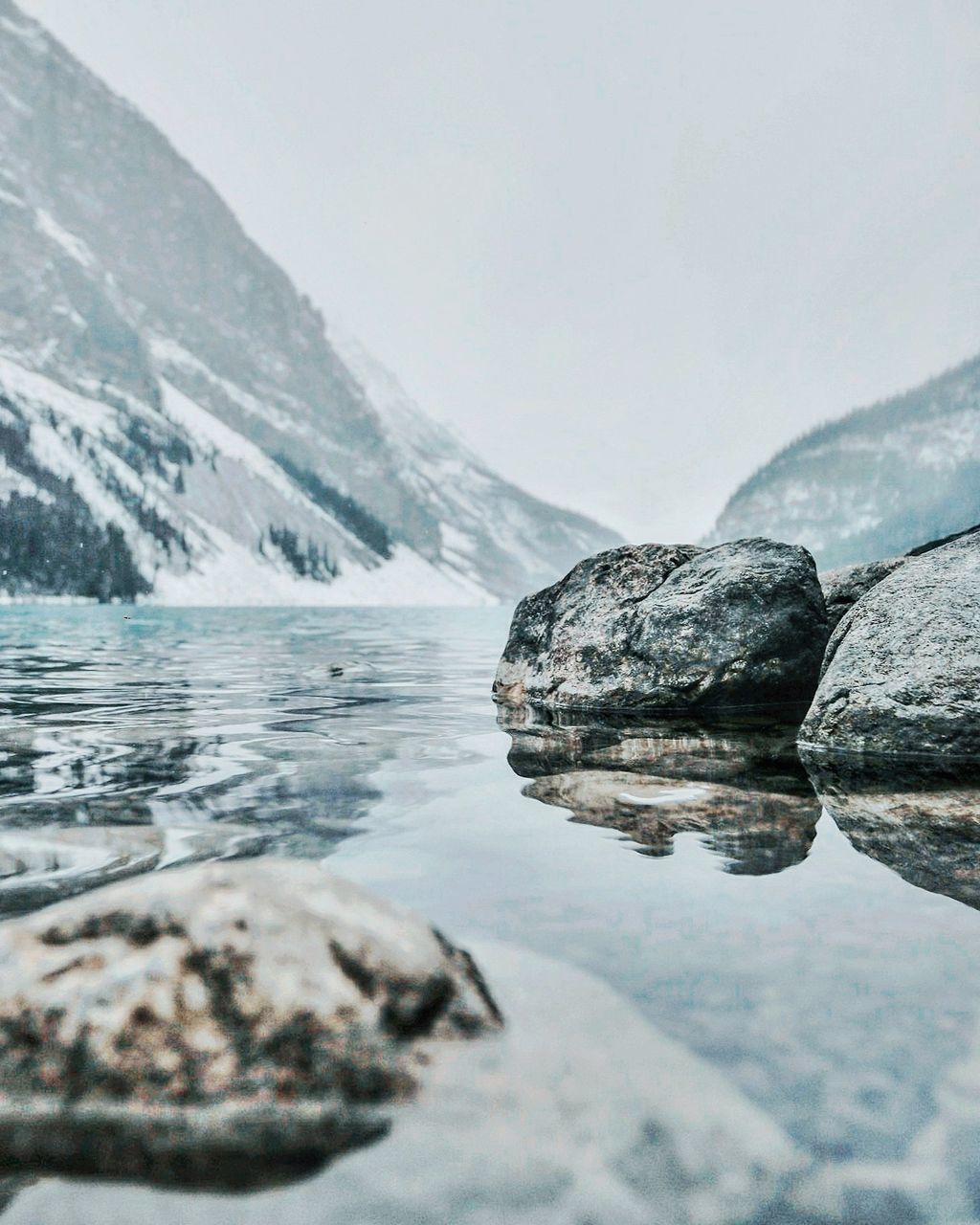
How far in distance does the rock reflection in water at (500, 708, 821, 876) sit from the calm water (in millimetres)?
20

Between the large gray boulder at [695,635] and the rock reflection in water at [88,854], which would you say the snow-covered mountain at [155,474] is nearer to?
the large gray boulder at [695,635]

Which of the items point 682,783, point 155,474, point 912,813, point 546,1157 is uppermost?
point 155,474

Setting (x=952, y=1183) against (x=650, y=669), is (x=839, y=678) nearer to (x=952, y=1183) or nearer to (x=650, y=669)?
(x=650, y=669)

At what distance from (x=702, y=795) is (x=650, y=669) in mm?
3409

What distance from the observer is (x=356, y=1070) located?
5.21 ft

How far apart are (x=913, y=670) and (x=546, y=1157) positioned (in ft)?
14.0

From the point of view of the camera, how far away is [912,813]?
3.52m

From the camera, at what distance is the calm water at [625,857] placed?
1.76 m

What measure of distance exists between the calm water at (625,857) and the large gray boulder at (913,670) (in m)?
0.47

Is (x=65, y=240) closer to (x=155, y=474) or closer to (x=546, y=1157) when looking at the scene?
(x=155, y=474)

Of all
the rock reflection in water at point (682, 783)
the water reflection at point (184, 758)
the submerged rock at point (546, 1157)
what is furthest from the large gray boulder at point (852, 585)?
the submerged rock at point (546, 1157)

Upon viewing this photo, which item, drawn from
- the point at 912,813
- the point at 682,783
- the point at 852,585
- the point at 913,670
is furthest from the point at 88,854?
the point at 852,585

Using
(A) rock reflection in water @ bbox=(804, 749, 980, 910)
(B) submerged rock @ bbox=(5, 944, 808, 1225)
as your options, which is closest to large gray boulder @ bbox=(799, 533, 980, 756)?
(A) rock reflection in water @ bbox=(804, 749, 980, 910)

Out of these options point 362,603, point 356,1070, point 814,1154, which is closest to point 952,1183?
point 814,1154
